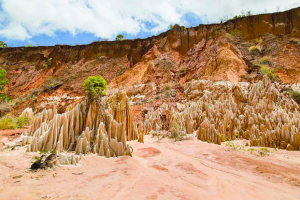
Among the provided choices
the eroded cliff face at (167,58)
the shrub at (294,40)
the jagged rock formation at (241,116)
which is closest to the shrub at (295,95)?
the jagged rock formation at (241,116)

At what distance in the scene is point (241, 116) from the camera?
9.17 metres

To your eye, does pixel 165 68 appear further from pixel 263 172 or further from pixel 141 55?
pixel 263 172

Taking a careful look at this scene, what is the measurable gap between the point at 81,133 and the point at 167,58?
585 inches

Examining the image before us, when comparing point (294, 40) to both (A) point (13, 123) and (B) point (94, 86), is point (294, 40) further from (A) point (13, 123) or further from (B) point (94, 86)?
(A) point (13, 123)

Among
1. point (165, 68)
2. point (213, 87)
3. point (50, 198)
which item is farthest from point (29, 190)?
point (165, 68)

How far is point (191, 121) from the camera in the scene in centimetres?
992

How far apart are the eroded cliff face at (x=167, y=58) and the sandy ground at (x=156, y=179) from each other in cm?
954

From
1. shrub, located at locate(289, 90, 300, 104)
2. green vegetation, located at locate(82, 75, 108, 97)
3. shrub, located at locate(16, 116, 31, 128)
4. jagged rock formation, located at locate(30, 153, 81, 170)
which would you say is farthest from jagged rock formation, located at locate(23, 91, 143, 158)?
shrub, located at locate(289, 90, 300, 104)

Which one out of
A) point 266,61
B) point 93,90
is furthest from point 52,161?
point 266,61

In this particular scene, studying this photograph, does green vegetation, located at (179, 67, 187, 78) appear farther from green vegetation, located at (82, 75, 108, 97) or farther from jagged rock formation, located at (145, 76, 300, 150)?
green vegetation, located at (82, 75, 108, 97)

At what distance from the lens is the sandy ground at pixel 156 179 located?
273 centimetres

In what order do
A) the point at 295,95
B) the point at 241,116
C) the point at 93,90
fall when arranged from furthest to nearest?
the point at 295,95 → the point at 241,116 → the point at 93,90

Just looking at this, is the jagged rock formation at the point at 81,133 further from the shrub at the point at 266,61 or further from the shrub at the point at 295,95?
the shrub at the point at 266,61

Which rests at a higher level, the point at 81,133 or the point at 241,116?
the point at 241,116
